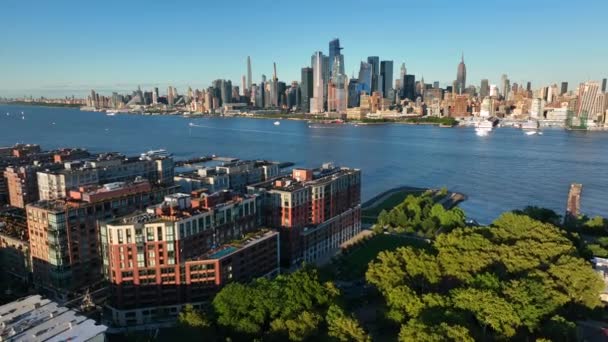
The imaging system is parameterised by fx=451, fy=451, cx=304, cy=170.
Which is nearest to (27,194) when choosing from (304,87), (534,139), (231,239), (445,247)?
(231,239)

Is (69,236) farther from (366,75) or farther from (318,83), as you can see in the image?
(366,75)

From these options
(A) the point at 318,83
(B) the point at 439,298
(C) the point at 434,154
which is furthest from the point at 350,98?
(B) the point at 439,298

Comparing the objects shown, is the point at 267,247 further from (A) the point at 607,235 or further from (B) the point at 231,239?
(A) the point at 607,235

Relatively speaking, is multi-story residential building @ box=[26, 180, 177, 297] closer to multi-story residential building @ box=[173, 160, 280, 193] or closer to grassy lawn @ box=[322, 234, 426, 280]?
multi-story residential building @ box=[173, 160, 280, 193]

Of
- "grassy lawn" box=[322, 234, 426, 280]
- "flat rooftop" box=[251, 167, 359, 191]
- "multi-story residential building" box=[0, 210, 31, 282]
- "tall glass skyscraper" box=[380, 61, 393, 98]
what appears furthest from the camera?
"tall glass skyscraper" box=[380, 61, 393, 98]

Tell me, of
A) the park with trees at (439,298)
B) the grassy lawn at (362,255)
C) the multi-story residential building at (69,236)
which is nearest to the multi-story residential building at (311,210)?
the grassy lawn at (362,255)

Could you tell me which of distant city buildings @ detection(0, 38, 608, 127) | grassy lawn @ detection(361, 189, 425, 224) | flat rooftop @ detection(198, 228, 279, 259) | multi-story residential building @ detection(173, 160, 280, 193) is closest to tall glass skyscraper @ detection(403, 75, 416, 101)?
distant city buildings @ detection(0, 38, 608, 127)
